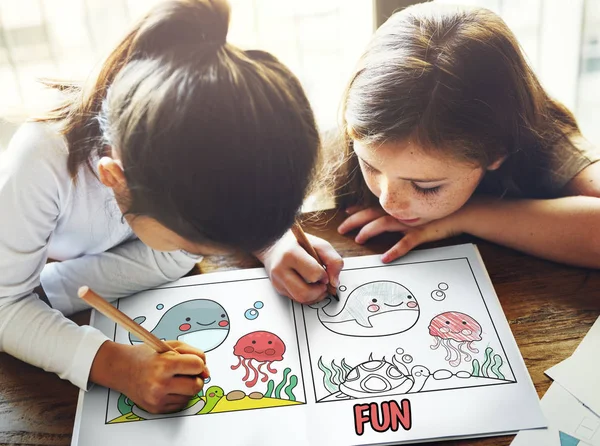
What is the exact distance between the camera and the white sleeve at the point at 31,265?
70 centimetres

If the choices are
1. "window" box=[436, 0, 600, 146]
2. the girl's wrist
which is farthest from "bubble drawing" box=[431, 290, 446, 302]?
"window" box=[436, 0, 600, 146]

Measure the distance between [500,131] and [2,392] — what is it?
61 centimetres

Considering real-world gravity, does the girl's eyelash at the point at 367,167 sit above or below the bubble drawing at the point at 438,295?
above

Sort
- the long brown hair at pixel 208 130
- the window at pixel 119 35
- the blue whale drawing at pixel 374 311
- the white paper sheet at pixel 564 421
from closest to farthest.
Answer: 1. the long brown hair at pixel 208 130
2. the white paper sheet at pixel 564 421
3. the blue whale drawing at pixel 374 311
4. the window at pixel 119 35

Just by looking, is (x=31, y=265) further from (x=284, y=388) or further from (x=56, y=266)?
(x=284, y=388)

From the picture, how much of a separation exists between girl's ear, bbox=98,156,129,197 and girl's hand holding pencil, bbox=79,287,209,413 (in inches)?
5.6

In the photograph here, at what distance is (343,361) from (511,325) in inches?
7.5

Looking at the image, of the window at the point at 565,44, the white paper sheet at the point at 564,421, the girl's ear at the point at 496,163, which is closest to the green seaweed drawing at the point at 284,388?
the white paper sheet at the point at 564,421

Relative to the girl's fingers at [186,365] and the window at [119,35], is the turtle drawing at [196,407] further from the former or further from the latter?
the window at [119,35]

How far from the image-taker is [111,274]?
0.80 m

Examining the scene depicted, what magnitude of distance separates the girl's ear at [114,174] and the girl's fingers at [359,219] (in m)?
0.33

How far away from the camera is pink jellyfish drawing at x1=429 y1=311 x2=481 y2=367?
2.34 feet

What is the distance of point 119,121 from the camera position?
576 mm

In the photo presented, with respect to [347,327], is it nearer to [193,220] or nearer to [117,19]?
[193,220]
